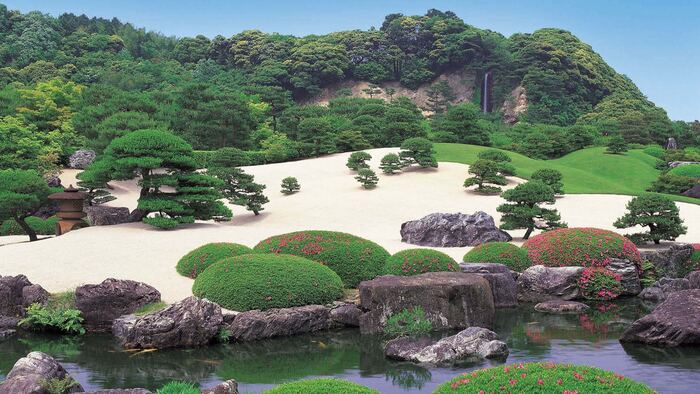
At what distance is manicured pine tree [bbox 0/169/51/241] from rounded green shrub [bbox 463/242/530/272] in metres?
14.2

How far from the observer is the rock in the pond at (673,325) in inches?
456

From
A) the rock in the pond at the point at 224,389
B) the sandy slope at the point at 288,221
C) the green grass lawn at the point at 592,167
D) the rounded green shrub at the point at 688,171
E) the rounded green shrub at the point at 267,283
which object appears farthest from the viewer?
the rounded green shrub at the point at 688,171

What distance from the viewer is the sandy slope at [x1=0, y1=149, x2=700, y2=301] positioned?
642 inches

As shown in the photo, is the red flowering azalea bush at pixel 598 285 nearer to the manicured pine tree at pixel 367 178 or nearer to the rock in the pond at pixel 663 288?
the rock in the pond at pixel 663 288

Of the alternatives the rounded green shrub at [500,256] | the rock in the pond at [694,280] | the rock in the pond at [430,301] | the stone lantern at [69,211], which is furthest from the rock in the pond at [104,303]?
the rock in the pond at [694,280]

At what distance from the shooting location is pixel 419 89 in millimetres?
88438

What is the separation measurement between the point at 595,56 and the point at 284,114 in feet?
173

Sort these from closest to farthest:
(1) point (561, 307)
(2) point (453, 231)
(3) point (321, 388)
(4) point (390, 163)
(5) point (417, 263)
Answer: (3) point (321, 388) → (5) point (417, 263) → (1) point (561, 307) → (2) point (453, 231) → (4) point (390, 163)

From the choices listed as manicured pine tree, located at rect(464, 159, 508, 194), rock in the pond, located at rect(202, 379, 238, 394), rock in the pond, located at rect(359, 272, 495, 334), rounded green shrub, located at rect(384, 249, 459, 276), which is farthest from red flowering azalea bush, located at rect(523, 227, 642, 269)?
manicured pine tree, located at rect(464, 159, 508, 194)

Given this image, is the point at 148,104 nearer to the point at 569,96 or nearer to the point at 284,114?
the point at 284,114

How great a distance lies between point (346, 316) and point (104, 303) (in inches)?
181

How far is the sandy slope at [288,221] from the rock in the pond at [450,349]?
519 cm

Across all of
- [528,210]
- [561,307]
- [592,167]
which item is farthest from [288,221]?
[592,167]

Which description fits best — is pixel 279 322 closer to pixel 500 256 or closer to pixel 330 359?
pixel 330 359
